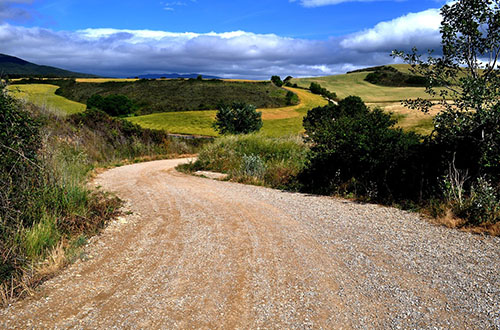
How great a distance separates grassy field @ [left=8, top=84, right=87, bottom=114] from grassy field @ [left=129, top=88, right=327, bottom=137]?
12.1m

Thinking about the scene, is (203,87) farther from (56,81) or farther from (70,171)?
(70,171)

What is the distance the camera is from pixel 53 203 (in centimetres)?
662

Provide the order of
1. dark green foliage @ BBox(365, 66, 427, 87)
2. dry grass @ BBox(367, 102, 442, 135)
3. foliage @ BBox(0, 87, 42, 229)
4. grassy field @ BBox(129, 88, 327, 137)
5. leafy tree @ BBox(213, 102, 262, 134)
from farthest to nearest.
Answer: dark green foliage @ BBox(365, 66, 427, 87)
grassy field @ BBox(129, 88, 327, 137)
dry grass @ BBox(367, 102, 442, 135)
leafy tree @ BBox(213, 102, 262, 134)
foliage @ BBox(0, 87, 42, 229)

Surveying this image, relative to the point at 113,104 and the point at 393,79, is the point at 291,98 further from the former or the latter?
the point at 113,104

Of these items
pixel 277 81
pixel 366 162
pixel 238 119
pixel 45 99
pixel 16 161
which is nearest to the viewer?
pixel 16 161

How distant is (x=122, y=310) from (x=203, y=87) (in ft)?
287

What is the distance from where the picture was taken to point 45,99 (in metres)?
23.5

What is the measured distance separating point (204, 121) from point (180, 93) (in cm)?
2712

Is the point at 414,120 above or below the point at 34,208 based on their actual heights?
below

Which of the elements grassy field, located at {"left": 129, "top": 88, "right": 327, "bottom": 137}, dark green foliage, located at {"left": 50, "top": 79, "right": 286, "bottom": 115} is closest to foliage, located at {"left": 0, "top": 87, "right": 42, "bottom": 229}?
grassy field, located at {"left": 129, "top": 88, "right": 327, "bottom": 137}

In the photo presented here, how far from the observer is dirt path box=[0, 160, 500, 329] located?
13.1ft

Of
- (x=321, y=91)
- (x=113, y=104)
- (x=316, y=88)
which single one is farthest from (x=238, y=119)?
(x=316, y=88)

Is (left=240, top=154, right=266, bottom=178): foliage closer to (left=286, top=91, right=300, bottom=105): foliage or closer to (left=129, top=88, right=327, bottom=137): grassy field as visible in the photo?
(left=129, top=88, right=327, bottom=137): grassy field

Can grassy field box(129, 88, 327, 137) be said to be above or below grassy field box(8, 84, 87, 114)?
below
